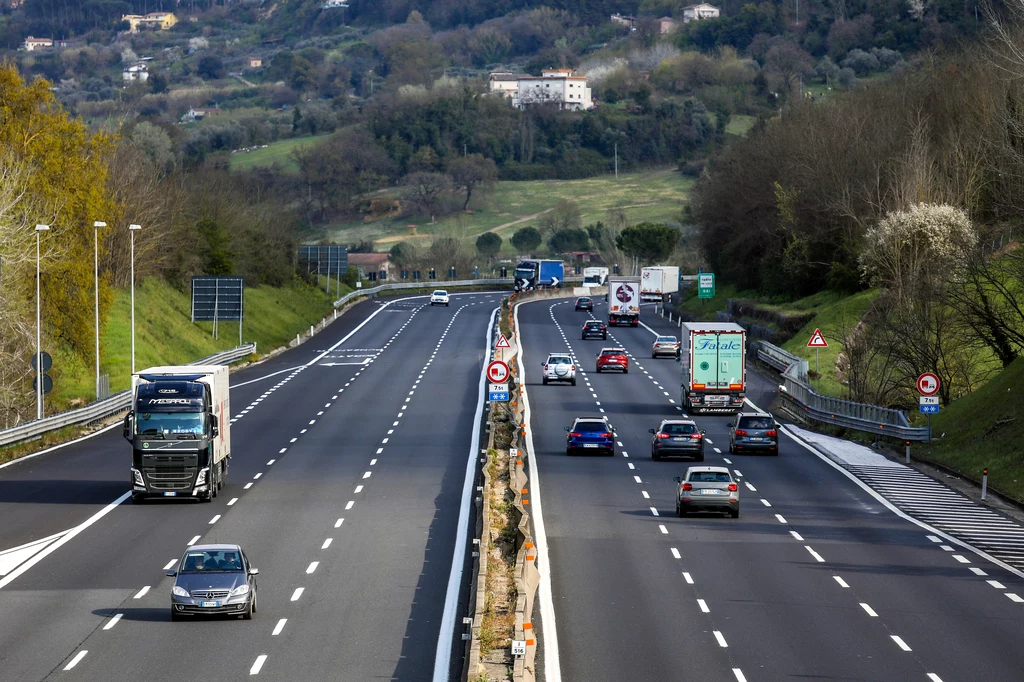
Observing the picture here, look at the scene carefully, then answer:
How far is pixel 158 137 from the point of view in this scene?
188 meters

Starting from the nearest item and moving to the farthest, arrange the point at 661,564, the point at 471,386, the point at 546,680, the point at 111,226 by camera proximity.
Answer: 1. the point at 546,680
2. the point at 661,564
3. the point at 471,386
4. the point at 111,226

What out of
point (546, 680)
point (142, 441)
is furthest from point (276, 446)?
point (546, 680)

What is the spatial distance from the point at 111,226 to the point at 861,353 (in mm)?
40138

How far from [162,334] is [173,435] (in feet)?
154

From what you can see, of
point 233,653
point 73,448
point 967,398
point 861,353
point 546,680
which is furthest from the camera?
point 861,353

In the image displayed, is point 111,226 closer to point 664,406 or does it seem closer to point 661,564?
point 664,406

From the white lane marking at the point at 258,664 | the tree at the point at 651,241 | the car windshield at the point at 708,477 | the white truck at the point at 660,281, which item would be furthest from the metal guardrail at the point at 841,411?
the tree at the point at 651,241

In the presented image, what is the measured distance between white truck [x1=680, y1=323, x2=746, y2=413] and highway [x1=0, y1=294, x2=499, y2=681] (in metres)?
9.29

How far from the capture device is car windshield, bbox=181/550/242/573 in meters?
22.8

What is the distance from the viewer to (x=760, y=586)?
25859 mm

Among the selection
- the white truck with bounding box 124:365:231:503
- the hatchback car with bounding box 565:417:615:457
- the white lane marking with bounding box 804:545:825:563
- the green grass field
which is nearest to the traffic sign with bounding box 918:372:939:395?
the hatchback car with bounding box 565:417:615:457

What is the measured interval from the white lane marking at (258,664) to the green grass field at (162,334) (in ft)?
127

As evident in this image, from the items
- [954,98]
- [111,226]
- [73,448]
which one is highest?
[954,98]

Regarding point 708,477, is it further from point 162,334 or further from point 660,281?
point 660,281
